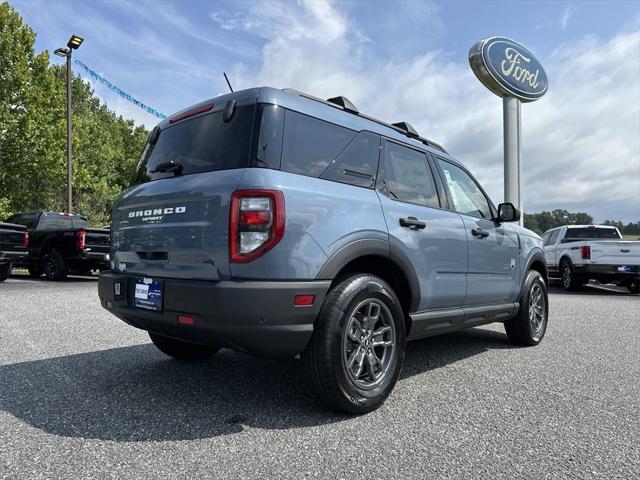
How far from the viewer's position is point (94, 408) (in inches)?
121

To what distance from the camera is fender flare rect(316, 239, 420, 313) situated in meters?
2.89

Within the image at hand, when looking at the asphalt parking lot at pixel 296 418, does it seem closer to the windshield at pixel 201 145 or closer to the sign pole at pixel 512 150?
the windshield at pixel 201 145

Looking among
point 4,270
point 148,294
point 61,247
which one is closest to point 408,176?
point 148,294

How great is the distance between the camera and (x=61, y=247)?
12953mm

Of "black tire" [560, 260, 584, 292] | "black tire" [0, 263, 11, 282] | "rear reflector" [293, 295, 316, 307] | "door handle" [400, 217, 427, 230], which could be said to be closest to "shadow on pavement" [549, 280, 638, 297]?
"black tire" [560, 260, 584, 292]

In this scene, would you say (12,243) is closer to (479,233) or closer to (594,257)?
(479,233)

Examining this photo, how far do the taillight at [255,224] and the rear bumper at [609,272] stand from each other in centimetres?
1212

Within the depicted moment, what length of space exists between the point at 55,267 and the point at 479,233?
12128 millimetres

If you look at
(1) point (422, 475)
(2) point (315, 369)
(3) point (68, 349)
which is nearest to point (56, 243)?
(3) point (68, 349)

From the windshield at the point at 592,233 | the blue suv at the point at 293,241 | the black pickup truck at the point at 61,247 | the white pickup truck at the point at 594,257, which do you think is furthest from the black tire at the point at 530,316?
the black pickup truck at the point at 61,247

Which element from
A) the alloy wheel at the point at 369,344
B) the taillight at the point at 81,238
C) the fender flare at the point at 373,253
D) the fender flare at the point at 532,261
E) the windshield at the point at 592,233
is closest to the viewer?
the fender flare at the point at 373,253

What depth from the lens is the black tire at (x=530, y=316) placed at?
5.15m

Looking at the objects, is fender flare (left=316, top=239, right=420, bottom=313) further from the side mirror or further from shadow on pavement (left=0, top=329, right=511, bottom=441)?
the side mirror

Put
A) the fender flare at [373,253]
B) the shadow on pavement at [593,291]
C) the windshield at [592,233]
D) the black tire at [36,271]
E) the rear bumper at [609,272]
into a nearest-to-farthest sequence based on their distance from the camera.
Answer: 1. the fender flare at [373,253]
2. the rear bumper at [609,272]
3. the shadow on pavement at [593,291]
4. the black tire at [36,271]
5. the windshield at [592,233]
